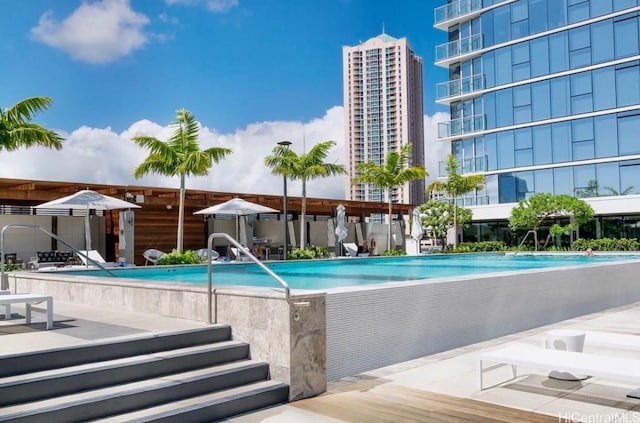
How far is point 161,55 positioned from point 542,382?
1788 inches

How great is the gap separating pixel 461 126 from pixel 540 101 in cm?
522

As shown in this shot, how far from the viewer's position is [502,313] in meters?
8.84

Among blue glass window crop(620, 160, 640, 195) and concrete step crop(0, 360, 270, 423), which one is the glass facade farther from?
concrete step crop(0, 360, 270, 423)

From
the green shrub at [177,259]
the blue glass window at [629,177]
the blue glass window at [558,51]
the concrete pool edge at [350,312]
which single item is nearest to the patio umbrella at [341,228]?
the green shrub at [177,259]

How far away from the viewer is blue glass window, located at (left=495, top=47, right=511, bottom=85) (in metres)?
34.4

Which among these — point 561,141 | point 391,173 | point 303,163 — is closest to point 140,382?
point 303,163

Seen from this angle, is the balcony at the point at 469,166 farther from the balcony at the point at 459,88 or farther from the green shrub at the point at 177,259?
the green shrub at the point at 177,259

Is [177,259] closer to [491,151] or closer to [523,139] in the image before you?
[523,139]

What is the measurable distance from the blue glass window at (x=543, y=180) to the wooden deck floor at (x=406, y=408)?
2948 cm

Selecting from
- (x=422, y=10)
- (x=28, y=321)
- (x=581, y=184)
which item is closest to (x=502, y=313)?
(x=28, y=321)

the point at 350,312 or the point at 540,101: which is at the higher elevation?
the point at 540,101

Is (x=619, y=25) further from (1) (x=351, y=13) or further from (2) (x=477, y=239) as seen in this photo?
(1) (x=351, y=13)

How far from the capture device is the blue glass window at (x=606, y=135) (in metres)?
30.4

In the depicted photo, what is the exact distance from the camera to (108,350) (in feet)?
17.2
